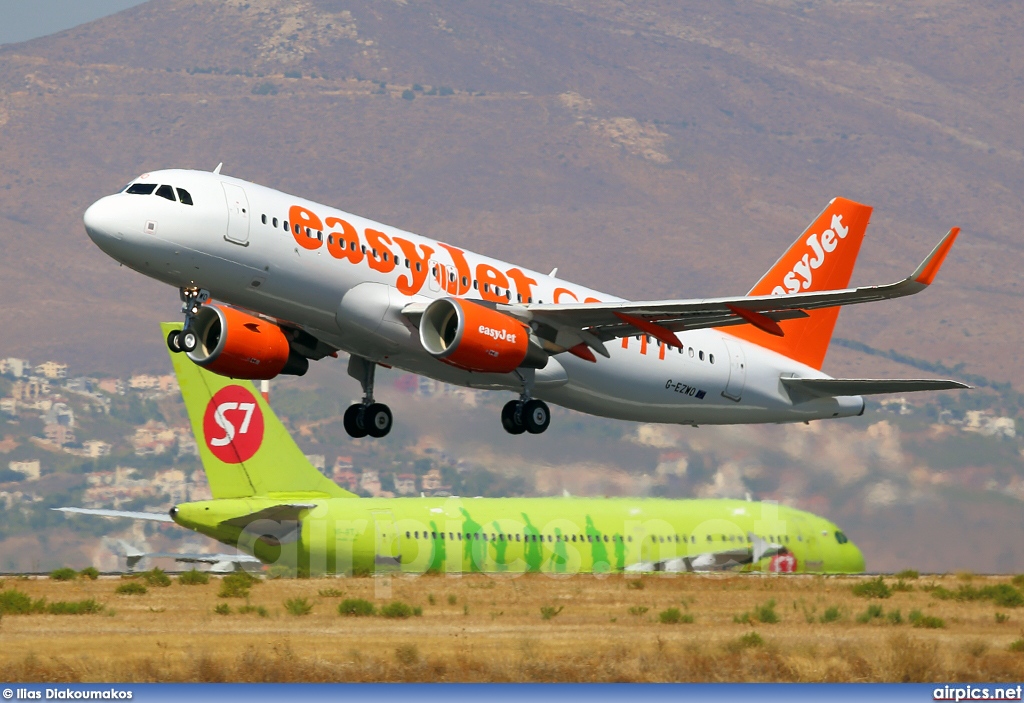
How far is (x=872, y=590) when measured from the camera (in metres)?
59.9

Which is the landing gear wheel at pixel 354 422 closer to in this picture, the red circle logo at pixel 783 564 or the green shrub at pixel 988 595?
the red circle logo at pixel 783 564

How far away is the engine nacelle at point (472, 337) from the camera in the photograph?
129ft

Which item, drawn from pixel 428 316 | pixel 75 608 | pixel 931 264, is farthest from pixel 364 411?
pixel 931 264

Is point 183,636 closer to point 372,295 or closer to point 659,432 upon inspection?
point 372,295

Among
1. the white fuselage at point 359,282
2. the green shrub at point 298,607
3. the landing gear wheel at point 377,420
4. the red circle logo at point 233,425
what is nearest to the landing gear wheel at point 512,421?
the white fuselage at point 359,282

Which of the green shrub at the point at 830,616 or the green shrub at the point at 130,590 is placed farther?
the green shrub at the point at 130,590

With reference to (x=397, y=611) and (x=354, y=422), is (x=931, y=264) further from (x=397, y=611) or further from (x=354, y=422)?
(x=397, y=611)

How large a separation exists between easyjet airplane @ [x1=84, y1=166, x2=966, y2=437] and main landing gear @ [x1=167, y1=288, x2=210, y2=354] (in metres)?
0.04

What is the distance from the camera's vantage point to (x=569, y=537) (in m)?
61.6

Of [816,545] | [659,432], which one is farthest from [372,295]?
[659,432]

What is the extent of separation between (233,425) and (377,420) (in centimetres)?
2042

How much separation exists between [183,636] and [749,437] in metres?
36.6

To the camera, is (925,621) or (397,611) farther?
(397,611)

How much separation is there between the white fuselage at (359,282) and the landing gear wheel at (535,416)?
74 cm
